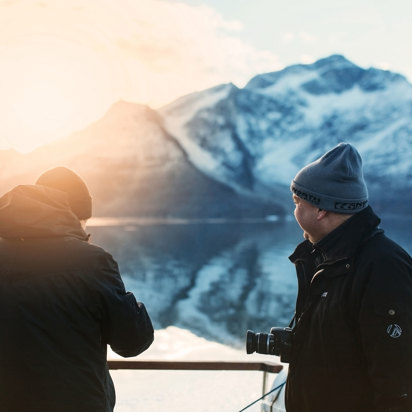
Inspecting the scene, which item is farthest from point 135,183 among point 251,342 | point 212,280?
point 251,342

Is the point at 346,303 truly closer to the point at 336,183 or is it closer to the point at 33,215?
the point at 336,183

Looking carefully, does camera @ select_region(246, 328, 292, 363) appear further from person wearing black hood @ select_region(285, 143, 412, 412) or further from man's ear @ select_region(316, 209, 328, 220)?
man's ear @ select_region(316, 209, 328, 220)

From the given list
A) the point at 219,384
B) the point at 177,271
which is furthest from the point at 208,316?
the point at 219,384

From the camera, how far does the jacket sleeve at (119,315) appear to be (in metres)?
1.65

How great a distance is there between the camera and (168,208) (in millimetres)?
179250

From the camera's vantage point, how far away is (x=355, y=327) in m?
1.61

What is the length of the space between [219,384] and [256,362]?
1319 mm

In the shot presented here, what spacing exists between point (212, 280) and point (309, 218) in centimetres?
6873

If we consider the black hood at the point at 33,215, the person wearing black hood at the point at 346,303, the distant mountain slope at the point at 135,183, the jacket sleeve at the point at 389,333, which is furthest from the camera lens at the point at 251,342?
the distant mountain slope at the point at 135,183

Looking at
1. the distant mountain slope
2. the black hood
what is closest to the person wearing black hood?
the black hood

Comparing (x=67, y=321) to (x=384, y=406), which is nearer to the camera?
(x=384, y=406)

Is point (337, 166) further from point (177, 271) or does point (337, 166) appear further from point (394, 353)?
point (177, 271)

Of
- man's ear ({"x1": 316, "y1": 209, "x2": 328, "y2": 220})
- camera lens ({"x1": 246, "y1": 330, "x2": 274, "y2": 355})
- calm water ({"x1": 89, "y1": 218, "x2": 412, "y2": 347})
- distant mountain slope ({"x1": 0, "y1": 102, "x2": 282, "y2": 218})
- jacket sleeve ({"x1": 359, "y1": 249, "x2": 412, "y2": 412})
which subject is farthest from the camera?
distant mountain slope ({"x1": 0, "y1": 102, "x2": 282, "y2": 218})

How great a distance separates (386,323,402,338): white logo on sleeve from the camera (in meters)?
1.51
